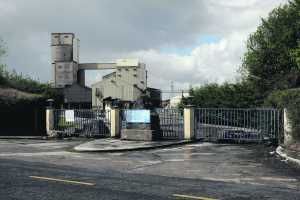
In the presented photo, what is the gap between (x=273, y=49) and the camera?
45.2 m

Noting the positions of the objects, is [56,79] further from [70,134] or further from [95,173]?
[95,173]

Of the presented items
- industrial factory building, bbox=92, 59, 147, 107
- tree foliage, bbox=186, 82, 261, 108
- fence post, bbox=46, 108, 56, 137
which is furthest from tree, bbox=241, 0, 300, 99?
industrial factory building, bbox=92, 59, 147, 107

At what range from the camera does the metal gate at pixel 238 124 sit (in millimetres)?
24391

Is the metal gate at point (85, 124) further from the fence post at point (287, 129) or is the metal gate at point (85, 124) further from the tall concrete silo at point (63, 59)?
the tall concrete silo at point (63, 59)

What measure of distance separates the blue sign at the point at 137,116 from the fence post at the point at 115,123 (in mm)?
1579

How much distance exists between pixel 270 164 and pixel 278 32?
30891mm

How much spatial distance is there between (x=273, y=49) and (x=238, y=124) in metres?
20.7

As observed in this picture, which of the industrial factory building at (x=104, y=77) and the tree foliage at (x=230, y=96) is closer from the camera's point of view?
the tree foliage at (x=230, y=96)

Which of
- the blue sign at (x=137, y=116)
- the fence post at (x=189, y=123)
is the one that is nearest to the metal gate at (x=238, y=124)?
the fence post at (x=189, y=123)

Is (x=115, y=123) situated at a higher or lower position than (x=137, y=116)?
lower

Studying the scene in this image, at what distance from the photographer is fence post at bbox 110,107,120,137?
28564 mm

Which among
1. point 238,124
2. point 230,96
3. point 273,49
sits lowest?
point 238,124

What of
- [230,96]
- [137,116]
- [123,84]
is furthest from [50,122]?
[123,84]

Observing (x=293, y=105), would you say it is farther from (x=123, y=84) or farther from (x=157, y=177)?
(x=123, y=84)
